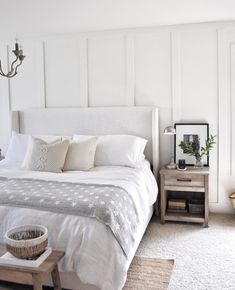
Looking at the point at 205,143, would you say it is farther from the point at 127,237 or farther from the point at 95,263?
the point at 95,263

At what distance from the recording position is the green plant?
3.97 metres

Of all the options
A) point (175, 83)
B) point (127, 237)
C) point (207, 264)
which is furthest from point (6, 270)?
point (175, 83)

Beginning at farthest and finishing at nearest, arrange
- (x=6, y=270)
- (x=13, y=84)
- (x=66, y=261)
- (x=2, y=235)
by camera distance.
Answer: (x=13, y=84) → (x=2, y=235) → (x=66, y=261) → (x=6, y=270)

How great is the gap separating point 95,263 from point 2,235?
74cm

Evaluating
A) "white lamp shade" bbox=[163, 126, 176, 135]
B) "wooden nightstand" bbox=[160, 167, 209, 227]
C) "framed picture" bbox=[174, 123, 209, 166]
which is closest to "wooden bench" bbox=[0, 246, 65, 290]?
"wooden nightstand" bbox=[160, 167, 209, 227]

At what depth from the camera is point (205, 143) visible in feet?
13.3

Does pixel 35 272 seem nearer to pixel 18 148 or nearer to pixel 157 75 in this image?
pixel 18 148

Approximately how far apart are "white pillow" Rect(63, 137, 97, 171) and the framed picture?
1089 millimetres

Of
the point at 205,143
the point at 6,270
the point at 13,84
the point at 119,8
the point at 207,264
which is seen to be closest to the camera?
the point at 6,270

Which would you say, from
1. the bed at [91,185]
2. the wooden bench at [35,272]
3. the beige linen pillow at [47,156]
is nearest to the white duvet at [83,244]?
the bed at [91,185]

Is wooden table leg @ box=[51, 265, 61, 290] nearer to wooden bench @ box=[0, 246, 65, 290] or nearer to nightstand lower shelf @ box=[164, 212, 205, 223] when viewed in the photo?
wooden bench @ box=[0, 246, 65, 290]

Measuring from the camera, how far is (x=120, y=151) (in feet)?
12.3

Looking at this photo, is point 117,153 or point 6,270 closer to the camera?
point 6,270

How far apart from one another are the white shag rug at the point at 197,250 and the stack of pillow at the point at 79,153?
0.84 metres
